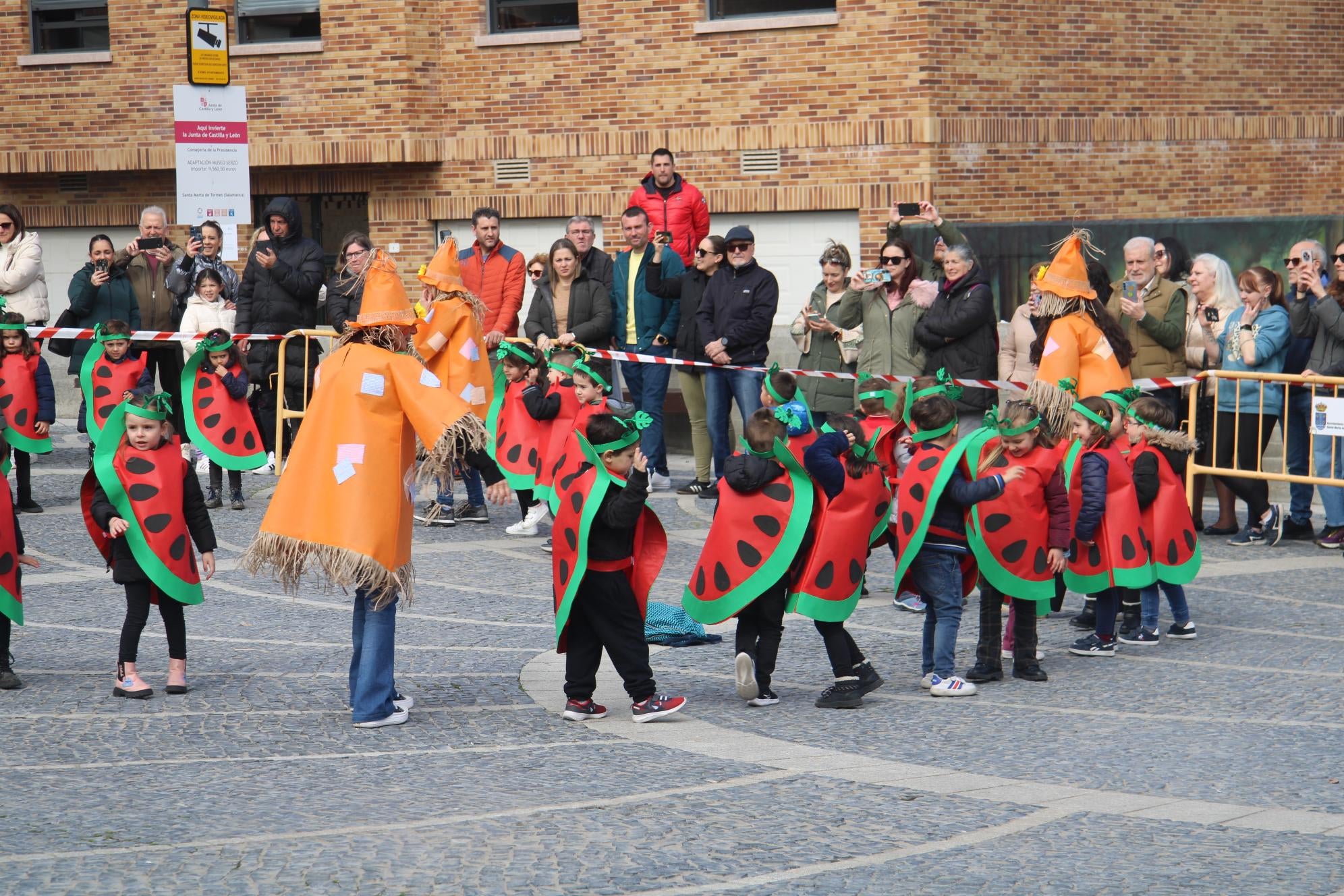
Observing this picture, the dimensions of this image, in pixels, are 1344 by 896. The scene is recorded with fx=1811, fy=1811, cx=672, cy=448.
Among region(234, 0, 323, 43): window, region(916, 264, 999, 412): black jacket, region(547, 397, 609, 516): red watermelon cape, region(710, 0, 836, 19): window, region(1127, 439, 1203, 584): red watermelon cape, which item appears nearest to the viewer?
region(547, 397, 609, 516): red watermelon cape

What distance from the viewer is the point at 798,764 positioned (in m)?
7.16

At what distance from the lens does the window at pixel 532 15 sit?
19578 mm

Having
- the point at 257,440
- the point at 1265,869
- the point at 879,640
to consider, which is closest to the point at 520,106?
the point at 257,440

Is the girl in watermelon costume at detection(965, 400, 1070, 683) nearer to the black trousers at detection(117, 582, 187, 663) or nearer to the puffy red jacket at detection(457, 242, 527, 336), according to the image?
the black trousers at detection(117, 582, 187, 663)

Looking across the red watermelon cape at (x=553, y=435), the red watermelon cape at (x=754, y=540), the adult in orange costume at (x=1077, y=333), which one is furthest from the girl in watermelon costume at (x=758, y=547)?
the red watermelon cape at (x=553, y=435)

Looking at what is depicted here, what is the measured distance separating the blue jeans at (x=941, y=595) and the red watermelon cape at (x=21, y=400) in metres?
7.84

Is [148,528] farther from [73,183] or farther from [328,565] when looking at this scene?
[73,183]

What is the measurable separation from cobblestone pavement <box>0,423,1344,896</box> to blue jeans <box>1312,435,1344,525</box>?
1.96 m

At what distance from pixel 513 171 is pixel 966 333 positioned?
27.5 ft

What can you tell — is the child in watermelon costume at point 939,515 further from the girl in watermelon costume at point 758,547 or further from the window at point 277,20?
the window at point 277,20

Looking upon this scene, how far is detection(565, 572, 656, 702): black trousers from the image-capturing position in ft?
25.7

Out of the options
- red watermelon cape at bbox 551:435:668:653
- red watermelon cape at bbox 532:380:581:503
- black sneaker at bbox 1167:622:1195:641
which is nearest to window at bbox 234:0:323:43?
red watermelon cape at bbox 532:380:581:503

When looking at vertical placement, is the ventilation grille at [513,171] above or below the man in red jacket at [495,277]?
above

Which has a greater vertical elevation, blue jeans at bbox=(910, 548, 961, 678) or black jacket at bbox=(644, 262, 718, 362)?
black jacket at bbox=(644, 262, 718, 362)
